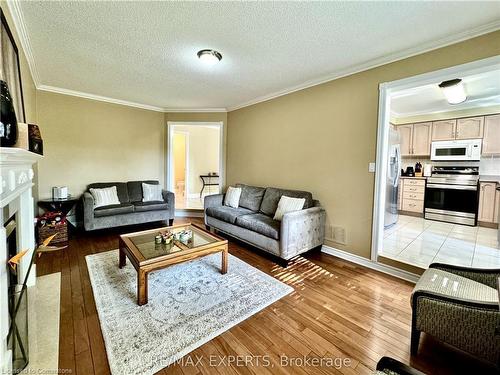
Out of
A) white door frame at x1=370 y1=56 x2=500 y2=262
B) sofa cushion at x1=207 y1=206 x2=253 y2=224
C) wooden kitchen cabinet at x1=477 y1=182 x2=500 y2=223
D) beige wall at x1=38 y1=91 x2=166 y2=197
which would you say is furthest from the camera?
wooden kitchen cabinet at x1=477 y1=182 x2=500 y2=223

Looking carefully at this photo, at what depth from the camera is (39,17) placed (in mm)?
2023

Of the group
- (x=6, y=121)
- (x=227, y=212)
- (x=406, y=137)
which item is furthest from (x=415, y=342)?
(x=406, y=137)

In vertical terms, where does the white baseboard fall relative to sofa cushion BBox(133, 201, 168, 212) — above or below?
below

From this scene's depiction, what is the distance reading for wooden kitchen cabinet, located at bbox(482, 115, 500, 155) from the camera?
4398 mm

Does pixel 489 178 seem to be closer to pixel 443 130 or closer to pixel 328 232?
pixel 443 130

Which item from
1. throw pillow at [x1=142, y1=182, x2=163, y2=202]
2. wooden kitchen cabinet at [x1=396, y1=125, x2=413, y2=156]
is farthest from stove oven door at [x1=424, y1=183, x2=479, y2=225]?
throw pillow at [x1=142, y1=182, x2=163, y2=202]

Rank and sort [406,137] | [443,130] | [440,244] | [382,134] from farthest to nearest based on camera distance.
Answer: [406,137] → [443,130] → [440,244] → [382,134]

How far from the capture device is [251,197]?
4.09 meters

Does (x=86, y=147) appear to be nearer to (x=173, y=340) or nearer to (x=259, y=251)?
(x=259, y=251)

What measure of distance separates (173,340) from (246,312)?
0.60 meters

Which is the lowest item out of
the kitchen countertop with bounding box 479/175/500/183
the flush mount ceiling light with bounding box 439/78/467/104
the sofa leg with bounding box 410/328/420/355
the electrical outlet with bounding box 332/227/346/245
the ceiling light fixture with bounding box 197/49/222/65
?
the sofa leg with bounding box 410/328/420/355

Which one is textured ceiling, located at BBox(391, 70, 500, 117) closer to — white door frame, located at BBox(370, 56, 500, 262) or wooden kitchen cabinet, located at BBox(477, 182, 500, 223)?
white door frame, located at BBox(370, 56, 500, 262)

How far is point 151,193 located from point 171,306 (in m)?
3.00

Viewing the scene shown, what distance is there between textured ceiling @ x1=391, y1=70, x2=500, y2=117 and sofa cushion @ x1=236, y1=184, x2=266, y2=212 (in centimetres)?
240
